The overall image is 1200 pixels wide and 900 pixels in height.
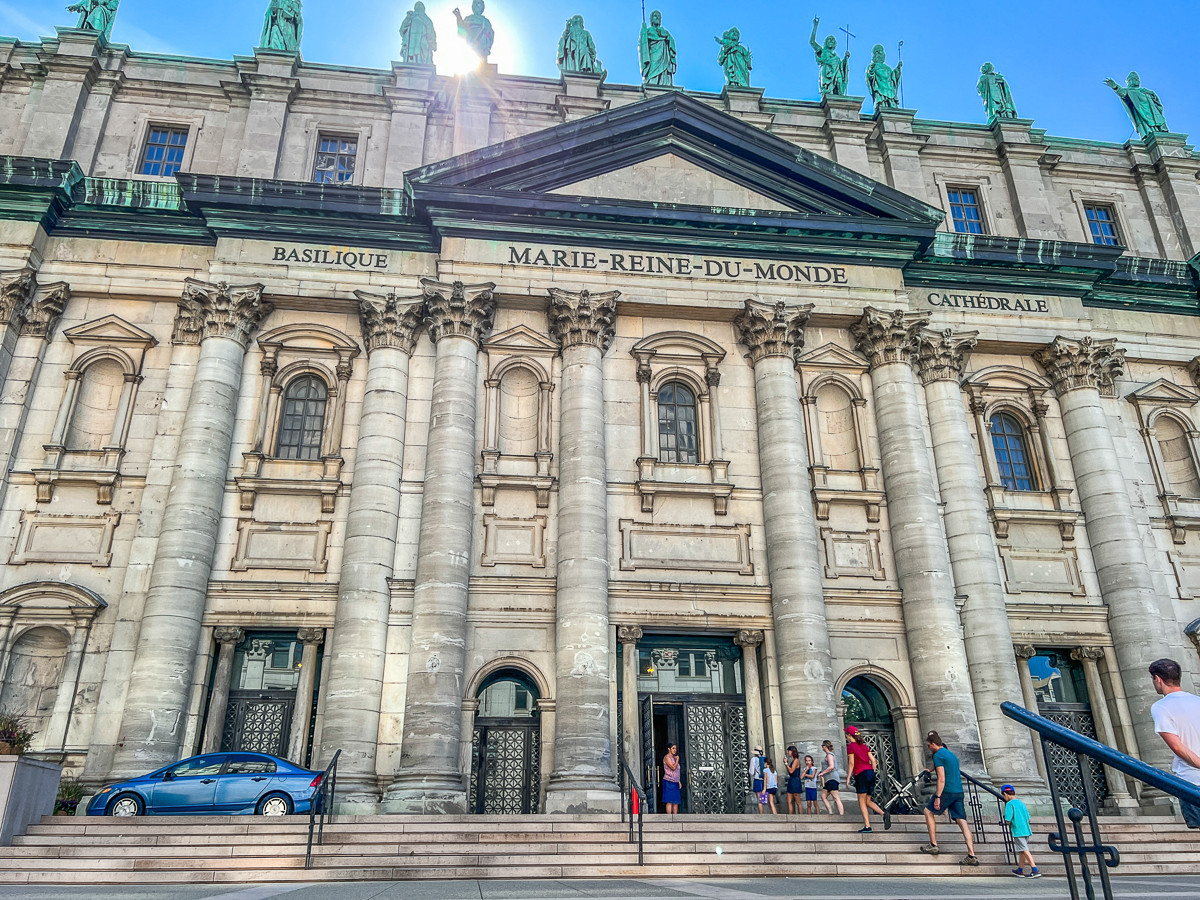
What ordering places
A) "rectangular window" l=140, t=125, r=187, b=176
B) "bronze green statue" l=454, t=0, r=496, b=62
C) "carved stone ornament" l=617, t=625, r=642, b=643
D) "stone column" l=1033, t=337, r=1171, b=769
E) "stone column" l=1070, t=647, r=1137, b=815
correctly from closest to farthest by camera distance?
"carved stone ornament" l=617, t=625, r=642, b=643 → "stone column" l=1070, t=647, r=1137, b=815 → "stone column" l=1033, t=337, r=1171, b=769 → "rectangular window" l=140, t=125, r=187, b=176 → "bronze green statue" l=454, t=0, r=496, b=62

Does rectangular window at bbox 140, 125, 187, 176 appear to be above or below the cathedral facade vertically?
above

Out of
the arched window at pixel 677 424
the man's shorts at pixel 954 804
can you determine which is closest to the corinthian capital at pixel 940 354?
the arched window at pixel 677 424

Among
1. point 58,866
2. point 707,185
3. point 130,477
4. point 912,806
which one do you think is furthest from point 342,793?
point 707,185

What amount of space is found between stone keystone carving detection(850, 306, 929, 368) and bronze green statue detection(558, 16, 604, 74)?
1248cm

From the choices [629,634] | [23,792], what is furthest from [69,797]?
[629,634]

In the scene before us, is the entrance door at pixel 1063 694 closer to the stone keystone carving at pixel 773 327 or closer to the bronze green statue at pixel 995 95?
the stone keystone carving at pixel 773 327

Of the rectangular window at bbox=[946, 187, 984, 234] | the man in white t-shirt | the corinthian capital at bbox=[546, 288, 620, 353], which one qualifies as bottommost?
the man in white t-shirt

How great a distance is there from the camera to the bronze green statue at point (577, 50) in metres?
29.9

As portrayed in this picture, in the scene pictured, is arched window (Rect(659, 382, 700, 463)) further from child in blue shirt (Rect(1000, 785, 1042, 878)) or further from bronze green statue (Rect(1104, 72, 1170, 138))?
bronze green statue (Rect(1104, 72, 1170, 138))

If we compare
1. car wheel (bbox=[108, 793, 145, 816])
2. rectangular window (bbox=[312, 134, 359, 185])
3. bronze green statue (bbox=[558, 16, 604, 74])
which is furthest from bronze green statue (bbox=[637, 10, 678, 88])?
car wheel (bbox=[108, 793, 145, 816])

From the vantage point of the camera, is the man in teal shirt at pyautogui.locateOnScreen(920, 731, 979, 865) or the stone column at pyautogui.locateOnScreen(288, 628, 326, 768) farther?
the stone column at pyautogui.locateOnScreen(288, 628, 326, 768)

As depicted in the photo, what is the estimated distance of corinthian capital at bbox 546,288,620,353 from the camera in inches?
932

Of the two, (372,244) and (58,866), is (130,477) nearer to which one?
(372,244)

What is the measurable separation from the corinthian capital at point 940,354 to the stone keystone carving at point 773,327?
11.7 ft
